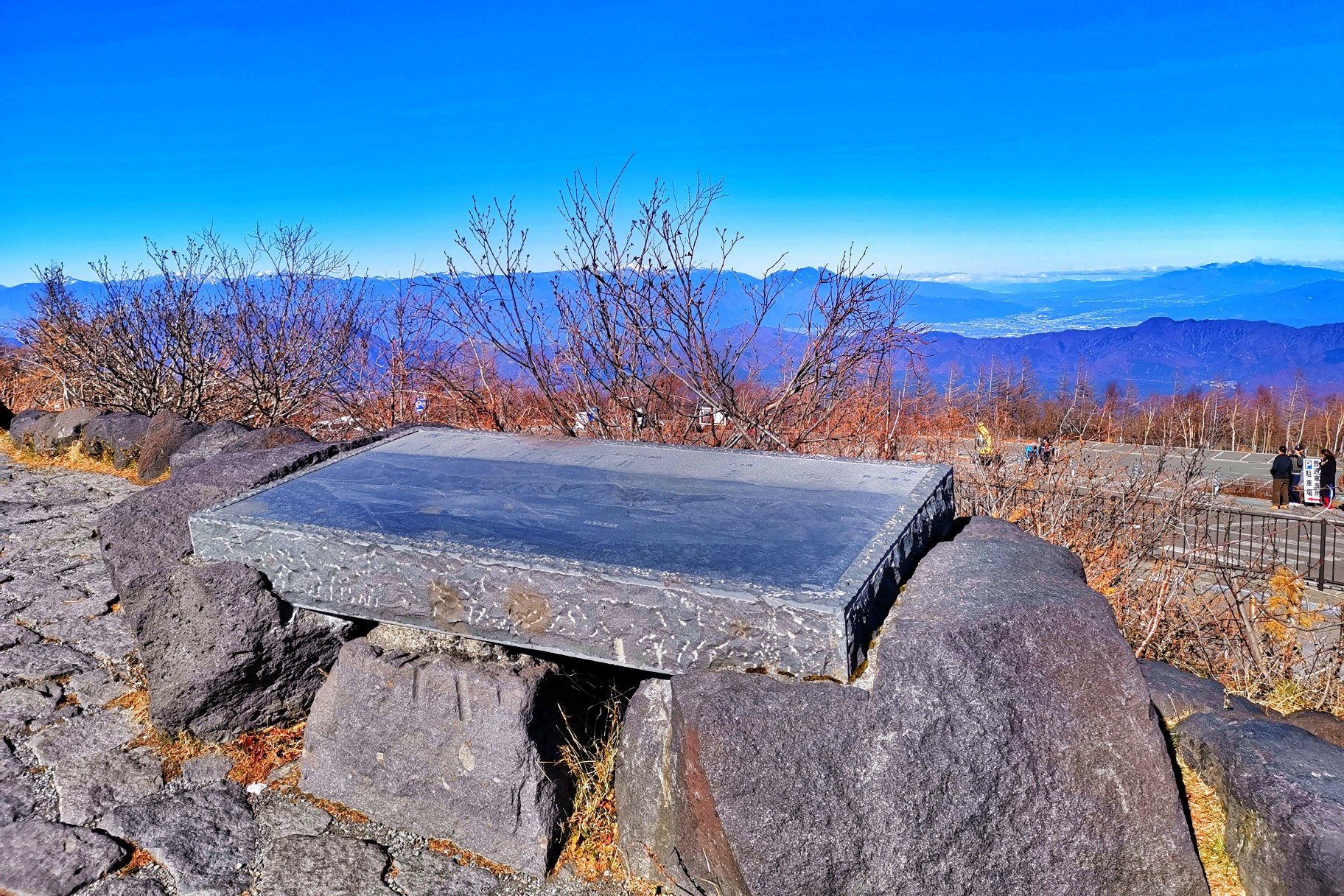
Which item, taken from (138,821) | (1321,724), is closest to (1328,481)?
(1321,724)

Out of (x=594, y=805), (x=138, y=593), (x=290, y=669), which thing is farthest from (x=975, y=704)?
(x=138, y=593)

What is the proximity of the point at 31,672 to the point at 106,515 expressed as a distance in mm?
670

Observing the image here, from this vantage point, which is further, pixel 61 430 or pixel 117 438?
pixel 61 430

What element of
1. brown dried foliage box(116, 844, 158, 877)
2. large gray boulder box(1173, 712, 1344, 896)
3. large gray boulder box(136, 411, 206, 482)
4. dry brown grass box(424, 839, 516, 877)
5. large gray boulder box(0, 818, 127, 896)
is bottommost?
dry brown grass box(424, 839, 516, 877)

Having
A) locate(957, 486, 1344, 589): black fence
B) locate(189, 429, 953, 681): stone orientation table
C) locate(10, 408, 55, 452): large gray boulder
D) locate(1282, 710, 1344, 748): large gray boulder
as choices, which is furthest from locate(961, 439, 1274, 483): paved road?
locate(10, 408, 55, 452): large gray boulder

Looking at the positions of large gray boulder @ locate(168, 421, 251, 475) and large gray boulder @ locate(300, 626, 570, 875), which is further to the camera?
large gray boulder @ locate(168, 421, 251, 475)

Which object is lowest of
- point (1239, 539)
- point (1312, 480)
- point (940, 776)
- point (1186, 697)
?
point (1312, 480)

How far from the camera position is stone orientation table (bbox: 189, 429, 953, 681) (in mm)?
2115

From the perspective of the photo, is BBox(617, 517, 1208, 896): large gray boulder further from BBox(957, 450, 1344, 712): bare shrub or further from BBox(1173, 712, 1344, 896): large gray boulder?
BBox(957, 450, 1344, 712): bare shrub

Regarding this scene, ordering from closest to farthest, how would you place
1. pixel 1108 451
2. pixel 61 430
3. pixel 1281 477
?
pixel 61 430
pixel 1108 451
pixel 1281 477

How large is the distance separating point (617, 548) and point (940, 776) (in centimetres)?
102

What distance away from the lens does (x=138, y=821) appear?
2520mm

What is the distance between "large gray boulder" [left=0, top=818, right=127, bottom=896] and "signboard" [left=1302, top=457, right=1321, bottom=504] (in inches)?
730

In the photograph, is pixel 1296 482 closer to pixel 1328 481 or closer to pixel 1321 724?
pixel 1328 481
